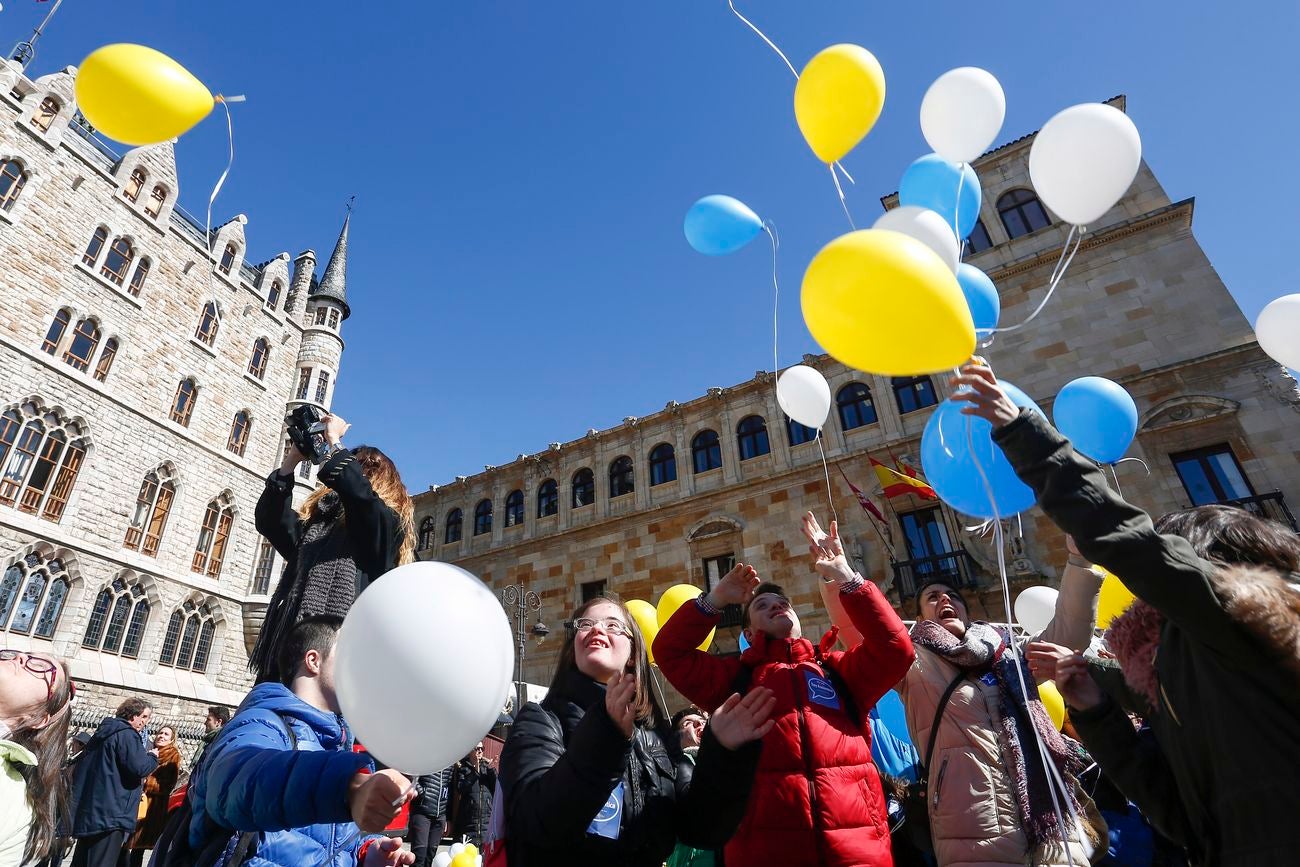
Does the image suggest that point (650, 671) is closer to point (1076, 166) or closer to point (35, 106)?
point (1076, 166)

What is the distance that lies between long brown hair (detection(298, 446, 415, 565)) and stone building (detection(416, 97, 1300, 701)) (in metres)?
11.6

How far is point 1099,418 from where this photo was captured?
4.27 m

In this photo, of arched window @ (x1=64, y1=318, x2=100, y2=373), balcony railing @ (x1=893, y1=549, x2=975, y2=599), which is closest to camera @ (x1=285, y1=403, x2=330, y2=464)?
balcony railing @ (x1=893, y1=549, x2=975, y2=599)

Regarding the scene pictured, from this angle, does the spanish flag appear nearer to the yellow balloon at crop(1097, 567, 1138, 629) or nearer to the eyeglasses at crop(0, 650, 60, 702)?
the yellow balloon at crop(1097, 567, 1138, 629)

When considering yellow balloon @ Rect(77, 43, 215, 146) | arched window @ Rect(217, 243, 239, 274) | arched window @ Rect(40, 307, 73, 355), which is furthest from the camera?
arched window @ Rect(217, 243, 239, 274)

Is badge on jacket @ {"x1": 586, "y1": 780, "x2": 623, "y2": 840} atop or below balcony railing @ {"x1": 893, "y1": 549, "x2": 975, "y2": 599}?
below

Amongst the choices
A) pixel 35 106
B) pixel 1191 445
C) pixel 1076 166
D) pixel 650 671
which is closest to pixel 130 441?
pixel 35 106

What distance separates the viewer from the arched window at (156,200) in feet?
59.6

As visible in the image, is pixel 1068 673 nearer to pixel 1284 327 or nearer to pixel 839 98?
pixel 839 98

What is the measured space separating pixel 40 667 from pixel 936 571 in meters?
13.1

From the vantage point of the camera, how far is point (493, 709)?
1.70m

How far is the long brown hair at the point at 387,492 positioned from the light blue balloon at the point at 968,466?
108 inches

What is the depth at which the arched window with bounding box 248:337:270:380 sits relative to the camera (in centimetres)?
2020

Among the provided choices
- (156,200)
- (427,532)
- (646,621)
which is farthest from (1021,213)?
(156,200)
